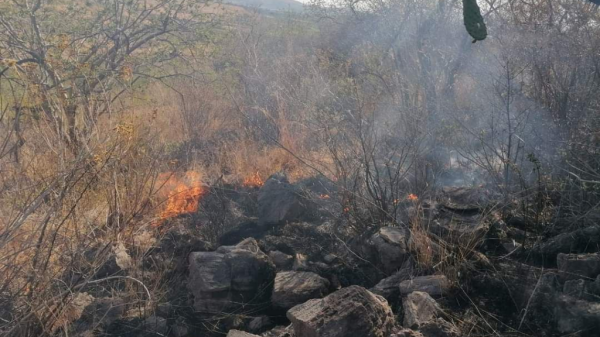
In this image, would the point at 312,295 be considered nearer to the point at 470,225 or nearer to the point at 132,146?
the point at 470,225

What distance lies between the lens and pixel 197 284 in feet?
16.6

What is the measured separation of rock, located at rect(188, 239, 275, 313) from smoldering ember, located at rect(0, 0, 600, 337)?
0.02 metres

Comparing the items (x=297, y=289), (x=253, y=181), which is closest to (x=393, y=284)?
(x=297, y=289)

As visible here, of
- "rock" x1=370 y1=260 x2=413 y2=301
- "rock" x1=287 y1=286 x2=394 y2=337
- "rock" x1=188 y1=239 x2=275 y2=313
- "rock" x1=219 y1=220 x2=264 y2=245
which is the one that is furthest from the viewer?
"rock" x1=219 y1=220 x2=264 y2=245

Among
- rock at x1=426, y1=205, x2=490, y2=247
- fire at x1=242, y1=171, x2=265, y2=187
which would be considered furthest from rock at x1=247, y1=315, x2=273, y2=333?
fire at x1=242, y1=171, x2=265, y2=187

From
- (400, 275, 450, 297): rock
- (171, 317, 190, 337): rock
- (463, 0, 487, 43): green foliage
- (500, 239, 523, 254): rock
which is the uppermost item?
(463, 0, 487, 43): green foliage

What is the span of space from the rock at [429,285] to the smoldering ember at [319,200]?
0.02 meters

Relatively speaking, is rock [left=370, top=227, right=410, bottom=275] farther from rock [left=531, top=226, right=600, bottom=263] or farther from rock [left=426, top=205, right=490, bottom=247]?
rock [left=531, top=226, right=600, bottom=263]

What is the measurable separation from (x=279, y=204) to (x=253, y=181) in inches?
50.3

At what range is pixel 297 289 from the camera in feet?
15.7

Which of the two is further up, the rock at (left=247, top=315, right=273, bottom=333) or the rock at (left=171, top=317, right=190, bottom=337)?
the rock at (left=247, top=315, right=273, bottom=333)

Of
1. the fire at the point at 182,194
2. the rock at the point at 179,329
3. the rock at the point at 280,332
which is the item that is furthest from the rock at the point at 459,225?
the fire at the point at 182,194

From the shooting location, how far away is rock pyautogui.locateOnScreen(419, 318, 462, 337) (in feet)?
12.4

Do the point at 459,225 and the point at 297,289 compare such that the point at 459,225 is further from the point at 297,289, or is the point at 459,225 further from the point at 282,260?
the point at 282,260
